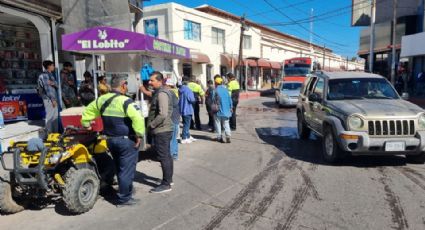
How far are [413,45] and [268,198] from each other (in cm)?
2014

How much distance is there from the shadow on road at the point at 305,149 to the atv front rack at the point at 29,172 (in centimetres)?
497

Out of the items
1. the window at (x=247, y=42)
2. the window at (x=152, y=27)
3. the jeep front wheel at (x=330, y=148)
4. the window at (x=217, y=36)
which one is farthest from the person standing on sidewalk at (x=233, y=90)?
the window at (x=247, y=42)

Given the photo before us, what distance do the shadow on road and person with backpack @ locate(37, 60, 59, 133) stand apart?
5518mm

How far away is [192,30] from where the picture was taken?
30656 mm

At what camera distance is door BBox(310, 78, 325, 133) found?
780cm

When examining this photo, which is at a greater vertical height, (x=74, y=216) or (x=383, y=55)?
(x=383, y=55)

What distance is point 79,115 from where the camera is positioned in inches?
282

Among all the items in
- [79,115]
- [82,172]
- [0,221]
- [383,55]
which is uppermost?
[383,55]

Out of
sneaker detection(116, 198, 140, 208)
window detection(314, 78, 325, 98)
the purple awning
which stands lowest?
sneaker detection(116, 198, 140, 208)

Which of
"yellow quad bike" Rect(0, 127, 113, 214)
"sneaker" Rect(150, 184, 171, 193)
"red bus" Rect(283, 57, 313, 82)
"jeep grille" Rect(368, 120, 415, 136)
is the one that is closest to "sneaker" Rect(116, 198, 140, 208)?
"yellow quad bike" Rect(0, 127, 113, 214)

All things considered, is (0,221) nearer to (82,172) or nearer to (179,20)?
(82,172)

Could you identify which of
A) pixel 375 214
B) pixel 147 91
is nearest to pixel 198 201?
pixel 375 214

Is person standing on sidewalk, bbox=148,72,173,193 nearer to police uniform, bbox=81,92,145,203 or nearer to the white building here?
police uniform, bbox=81,92,145,203

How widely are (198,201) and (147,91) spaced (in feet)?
11.1
